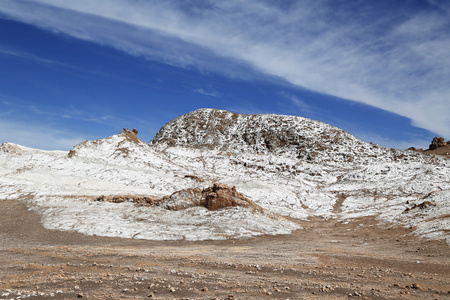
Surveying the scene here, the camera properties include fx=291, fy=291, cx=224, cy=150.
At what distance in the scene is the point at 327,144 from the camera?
447 ft

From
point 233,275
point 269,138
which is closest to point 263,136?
point 269,138

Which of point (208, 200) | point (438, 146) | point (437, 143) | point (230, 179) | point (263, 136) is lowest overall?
point (208, 200)

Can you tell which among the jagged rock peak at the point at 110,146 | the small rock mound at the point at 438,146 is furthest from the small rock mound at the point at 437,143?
the jagged rock peak at the point at 110,146

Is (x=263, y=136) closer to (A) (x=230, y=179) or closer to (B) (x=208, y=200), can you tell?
(A) (x=230, y=179)

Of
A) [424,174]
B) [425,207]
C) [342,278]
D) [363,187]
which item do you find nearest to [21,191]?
[342,278]

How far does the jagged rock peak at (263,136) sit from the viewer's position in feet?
435

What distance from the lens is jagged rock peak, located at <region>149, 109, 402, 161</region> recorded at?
132m

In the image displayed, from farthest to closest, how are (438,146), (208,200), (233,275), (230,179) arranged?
(438,146) < (230,179) < (208,200) < (233,275)

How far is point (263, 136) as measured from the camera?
152250 mm

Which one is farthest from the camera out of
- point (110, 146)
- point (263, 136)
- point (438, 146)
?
point (263, 136)

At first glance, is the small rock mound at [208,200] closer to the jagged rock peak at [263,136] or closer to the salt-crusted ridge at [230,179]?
the salt-crusted ridge at [230,179]

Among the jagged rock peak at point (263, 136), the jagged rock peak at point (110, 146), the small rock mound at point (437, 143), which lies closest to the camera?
the jagged rock peak at point (110, 146)

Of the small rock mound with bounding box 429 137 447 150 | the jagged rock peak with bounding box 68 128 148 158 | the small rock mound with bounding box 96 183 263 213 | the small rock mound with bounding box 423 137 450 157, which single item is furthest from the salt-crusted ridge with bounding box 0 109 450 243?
the small rock mound with bounding box 429 137 447 150

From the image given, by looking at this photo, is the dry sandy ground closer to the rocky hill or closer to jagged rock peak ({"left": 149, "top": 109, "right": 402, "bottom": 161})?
the rocky hill
